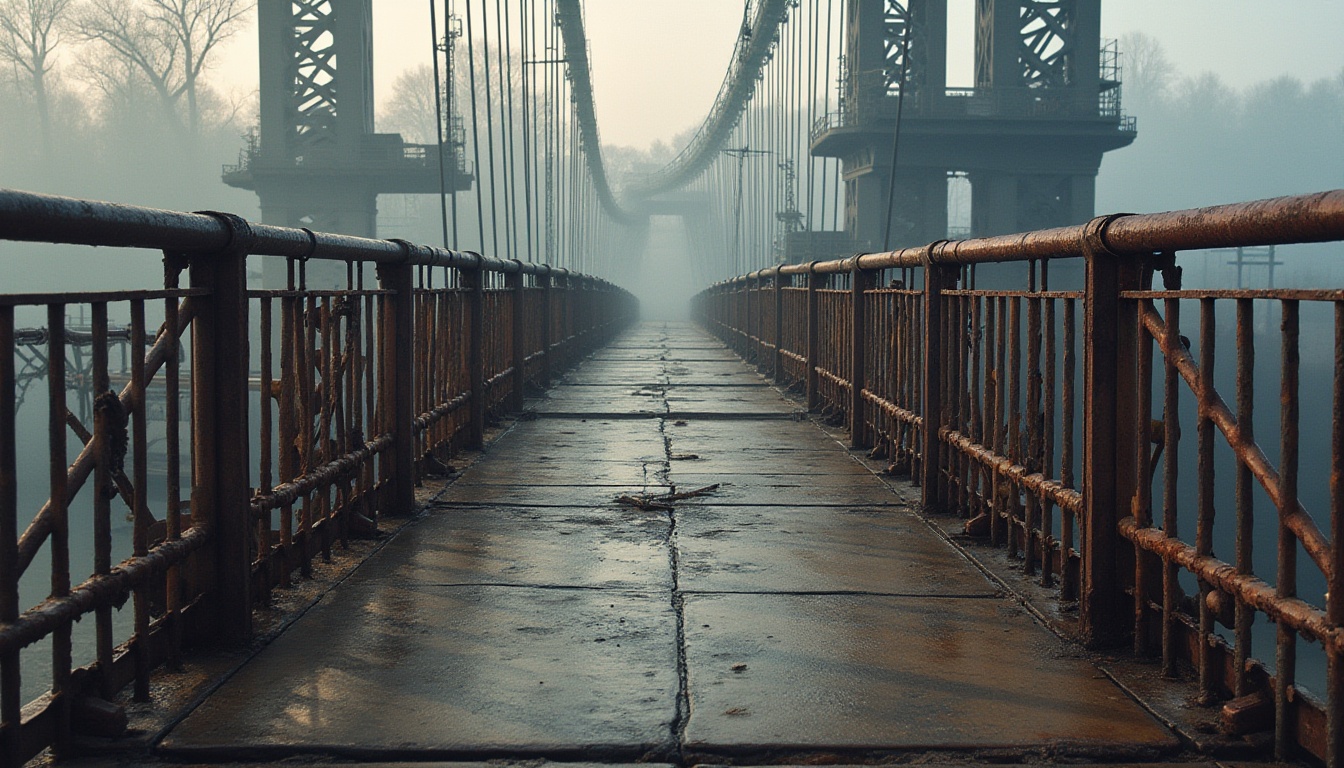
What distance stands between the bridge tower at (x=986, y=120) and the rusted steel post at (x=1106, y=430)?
4441cm

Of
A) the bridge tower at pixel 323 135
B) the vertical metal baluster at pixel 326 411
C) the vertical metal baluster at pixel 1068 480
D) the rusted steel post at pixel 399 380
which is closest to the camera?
the vertical metal baluster at pixel 1068 480

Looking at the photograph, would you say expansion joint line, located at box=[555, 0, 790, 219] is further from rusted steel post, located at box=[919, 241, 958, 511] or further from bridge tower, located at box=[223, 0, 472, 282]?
rusted steel post, located at box=[919, 241, 958, 511]

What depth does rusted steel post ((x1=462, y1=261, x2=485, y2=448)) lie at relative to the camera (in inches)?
303

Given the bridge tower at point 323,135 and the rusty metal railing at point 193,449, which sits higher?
the bridge tower at point 323,135

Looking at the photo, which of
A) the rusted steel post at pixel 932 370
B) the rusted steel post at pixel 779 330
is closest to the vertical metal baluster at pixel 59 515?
the rusted steel post at pixel 932 370

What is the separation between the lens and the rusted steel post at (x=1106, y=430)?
340 cm

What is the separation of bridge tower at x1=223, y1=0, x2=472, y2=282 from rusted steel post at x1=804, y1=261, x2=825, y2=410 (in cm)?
3647

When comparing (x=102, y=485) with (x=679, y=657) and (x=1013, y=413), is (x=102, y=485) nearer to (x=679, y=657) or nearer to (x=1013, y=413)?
(x=679, y=657)

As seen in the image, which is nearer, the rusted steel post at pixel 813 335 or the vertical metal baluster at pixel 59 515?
the vertical metal baluster at pixel 59 515

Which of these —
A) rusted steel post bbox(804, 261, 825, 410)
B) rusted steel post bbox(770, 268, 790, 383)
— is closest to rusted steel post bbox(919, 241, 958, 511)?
rusted steel post bbox(804, 261, 825, 410)

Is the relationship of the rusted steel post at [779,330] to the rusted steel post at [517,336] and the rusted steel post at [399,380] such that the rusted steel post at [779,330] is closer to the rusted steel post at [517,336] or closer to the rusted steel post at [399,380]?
the rusted steel post at [517,336]

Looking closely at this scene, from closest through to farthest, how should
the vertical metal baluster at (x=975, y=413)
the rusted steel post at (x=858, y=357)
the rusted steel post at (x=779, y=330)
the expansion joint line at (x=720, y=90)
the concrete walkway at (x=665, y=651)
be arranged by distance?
the concrete walkway at (x=665, y=651), the vertical metal baluster at (x=975, y=413), the rusted steel post at (x=858, y=357), the rusted steel post at (x=779, y=330), the expansion joint line at (x=720, y=90)

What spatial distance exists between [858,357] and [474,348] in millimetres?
2256

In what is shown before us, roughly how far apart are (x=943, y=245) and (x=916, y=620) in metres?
2.05
